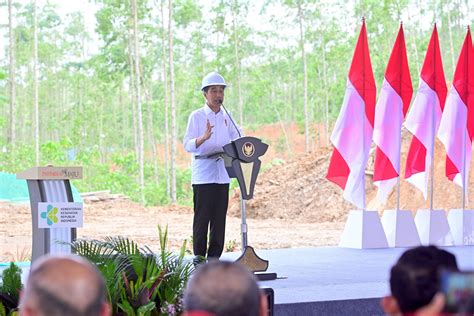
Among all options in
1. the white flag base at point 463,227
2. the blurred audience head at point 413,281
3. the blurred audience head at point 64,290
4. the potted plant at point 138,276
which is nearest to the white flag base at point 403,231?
the white flag base at point 463,227

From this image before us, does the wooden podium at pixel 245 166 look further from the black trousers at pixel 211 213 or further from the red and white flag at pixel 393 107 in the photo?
the red and white flag at pixel 393 107

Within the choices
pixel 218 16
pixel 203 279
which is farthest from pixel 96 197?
pixel 203 279

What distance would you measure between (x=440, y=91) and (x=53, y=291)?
848 centimetres

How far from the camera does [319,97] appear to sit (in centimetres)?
3494

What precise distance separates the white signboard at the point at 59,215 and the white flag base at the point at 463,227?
4.81m

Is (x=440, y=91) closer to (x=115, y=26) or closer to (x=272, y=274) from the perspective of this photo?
(x=272, y=274)

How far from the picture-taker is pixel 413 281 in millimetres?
2020

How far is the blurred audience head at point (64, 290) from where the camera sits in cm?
168

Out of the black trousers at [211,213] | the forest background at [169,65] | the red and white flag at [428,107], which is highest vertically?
the forest background at [169,65]

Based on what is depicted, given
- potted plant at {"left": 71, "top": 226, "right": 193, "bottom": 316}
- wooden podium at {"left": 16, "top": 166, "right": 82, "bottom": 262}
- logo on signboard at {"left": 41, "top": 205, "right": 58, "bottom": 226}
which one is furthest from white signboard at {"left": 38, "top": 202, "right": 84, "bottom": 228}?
potted plant at {"left": 71, "top": 226, "right": 193, "bottom": 316}

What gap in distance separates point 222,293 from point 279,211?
1967 centimetres

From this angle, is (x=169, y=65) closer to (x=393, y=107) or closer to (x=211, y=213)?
(x=393, y=107)

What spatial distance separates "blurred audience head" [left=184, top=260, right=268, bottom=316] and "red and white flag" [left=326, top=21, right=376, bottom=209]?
752 centimetres

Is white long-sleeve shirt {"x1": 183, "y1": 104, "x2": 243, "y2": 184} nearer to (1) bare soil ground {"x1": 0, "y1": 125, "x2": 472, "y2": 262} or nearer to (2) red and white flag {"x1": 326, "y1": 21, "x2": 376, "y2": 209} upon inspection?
(2) red and white flag {"x1": 326, "y1": 21, "x2": 376, "y2": 209}
